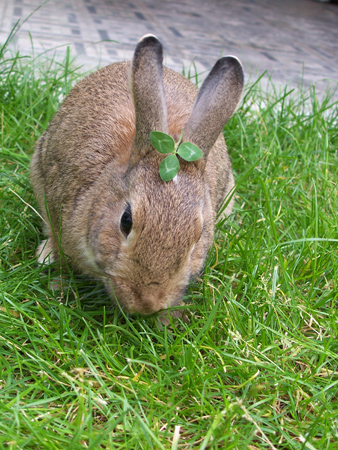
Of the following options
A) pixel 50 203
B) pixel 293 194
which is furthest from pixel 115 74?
pixel 293 194

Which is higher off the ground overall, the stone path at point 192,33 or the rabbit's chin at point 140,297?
the stone path at point 192,33

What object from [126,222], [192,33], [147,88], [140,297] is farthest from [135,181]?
[192,33]

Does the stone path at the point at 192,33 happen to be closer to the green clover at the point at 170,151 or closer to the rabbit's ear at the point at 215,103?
the rabbit's ear at the point at 215,103

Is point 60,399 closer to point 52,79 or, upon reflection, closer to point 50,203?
point 50,203

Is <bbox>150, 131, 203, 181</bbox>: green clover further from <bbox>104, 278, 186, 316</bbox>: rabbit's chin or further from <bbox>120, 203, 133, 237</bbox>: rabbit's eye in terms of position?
<bbox>104, 278, 186, 316</bbox>: rabbit's chin

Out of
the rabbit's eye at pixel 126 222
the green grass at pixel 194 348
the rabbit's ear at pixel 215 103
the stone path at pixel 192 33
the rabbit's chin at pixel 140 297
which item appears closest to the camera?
the green grass at pixel 194 348

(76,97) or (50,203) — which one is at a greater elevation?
(76,97)

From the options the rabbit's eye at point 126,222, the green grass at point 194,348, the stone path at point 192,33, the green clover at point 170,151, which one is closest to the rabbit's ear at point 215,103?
the green clover at point 170,151
